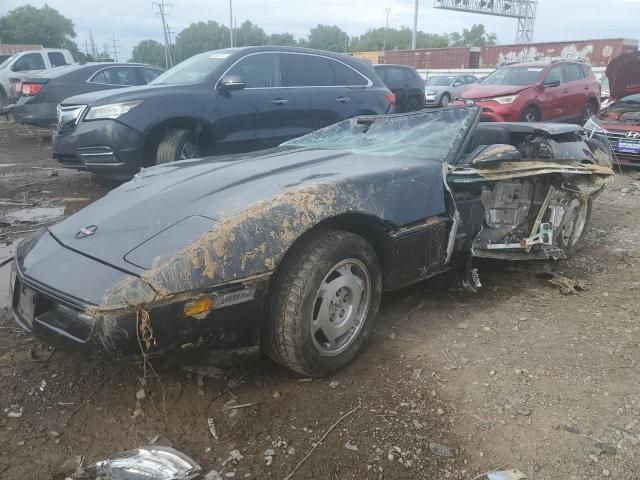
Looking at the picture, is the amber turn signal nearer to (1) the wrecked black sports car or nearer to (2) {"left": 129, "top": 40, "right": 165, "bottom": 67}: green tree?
(1) the wrecked black sports car

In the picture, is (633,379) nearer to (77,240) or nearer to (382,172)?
(382,172)

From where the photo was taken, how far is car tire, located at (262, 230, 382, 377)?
2273mm

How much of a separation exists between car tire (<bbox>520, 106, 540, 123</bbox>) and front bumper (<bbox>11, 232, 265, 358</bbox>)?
9.02m

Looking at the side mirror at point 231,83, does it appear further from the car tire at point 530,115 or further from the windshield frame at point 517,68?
the windshield frame at point 517,68

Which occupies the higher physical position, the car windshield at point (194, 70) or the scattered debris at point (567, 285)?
the car windshield at point (194, 70)

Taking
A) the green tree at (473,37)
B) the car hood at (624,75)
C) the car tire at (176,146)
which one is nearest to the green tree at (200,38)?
the green tree at (473,37)

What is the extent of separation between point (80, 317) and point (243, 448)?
836 mm

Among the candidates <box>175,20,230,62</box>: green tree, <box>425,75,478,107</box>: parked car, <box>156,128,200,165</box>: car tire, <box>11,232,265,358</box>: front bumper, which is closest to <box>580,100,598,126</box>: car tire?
<box>425,75,478,107</box>: parked car

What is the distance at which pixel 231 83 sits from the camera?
5.78 m

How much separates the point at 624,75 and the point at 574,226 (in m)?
Result: 6.02

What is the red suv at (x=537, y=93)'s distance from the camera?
968cm

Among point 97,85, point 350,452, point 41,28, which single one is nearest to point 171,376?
point 350,452

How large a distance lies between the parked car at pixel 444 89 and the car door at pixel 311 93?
41.6ft

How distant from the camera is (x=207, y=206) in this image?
2.38 meters
